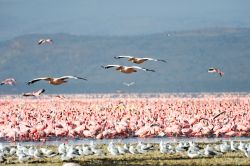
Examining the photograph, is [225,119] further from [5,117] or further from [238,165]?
[238,165]

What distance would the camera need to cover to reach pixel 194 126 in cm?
3784

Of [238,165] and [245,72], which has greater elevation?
[245,72]

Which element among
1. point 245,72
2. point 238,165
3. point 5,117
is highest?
point 245,72

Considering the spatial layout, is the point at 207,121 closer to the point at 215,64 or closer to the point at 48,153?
the point at 48,153

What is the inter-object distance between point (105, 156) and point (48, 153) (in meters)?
1.78

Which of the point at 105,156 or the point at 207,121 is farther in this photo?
the point at 207,121

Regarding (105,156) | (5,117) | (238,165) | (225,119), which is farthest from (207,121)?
(238,165)

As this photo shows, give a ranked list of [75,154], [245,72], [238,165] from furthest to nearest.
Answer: [245,72]
[75,154]
[238,165]

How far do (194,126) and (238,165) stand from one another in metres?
12.5

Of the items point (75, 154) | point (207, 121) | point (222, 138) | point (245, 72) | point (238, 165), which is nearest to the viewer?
point (238, 165)

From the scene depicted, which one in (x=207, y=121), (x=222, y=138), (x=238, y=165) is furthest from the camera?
(x=207, y=121)

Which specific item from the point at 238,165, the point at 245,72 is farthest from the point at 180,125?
the point at 245,72

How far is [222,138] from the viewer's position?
37.5 metres

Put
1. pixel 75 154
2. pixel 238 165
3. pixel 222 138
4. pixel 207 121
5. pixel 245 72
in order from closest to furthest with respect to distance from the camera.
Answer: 1. pixel 238 165
2. pixel 75 154
3. pixel 222 138
4. pixel 207 121
5. pixel 245 72
